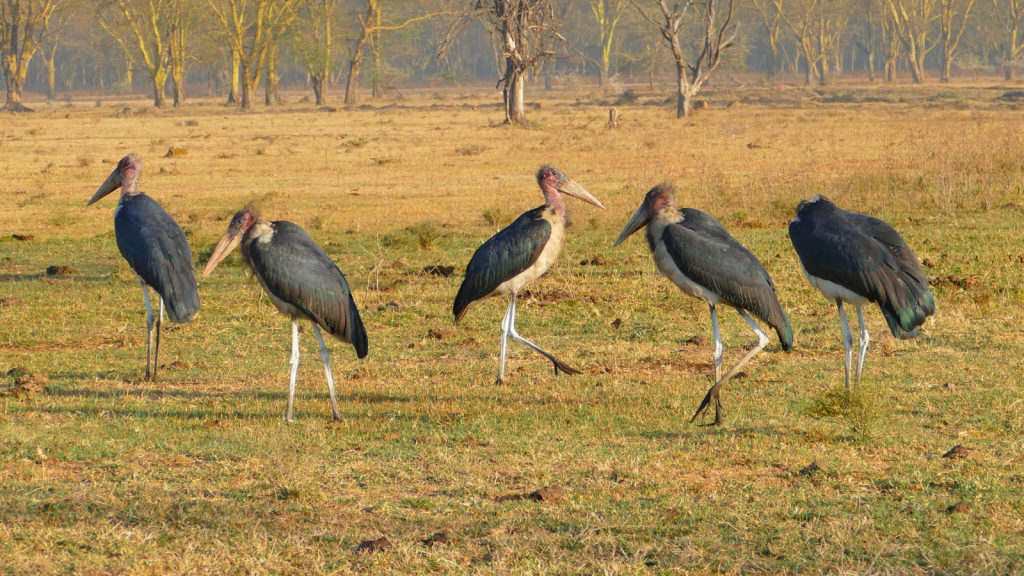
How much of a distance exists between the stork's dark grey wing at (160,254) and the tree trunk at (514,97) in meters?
29.1

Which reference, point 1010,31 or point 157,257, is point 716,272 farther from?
point 1010,31

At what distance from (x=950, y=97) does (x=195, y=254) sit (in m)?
45.2

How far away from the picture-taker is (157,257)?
25.1 feet

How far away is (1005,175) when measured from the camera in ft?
53.7

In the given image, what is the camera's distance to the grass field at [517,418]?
15.2 ft

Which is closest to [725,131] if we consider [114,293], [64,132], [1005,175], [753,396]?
[1005,175]

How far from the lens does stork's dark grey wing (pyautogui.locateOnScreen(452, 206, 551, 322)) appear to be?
298 inches

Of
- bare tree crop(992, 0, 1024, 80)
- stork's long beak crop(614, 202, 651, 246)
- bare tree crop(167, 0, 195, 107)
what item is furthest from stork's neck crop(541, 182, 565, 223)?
bare tree crop(992, 0, 1024, 80)

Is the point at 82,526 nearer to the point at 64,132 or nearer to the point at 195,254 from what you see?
the point at 195,254

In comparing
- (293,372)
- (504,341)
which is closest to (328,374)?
(293,372)

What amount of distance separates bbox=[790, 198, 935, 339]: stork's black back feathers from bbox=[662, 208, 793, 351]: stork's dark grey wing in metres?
0.48

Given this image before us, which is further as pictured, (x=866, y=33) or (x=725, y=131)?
(x=866, y=33)

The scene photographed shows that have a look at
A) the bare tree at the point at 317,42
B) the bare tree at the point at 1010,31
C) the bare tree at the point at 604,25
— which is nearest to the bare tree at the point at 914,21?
the bare tree at the point at 1010,31

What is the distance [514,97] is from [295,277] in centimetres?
3111
